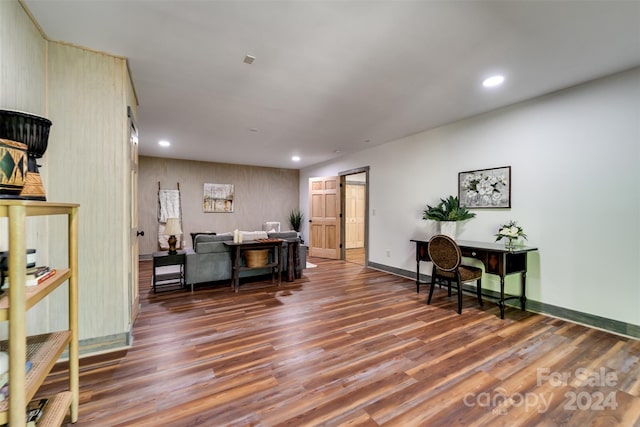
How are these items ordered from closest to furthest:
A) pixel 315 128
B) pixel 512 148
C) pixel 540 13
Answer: pixel 540 13 < pixel 512 148 < pixel 315 128

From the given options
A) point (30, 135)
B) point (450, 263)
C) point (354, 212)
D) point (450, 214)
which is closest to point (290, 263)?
point (450, 263)

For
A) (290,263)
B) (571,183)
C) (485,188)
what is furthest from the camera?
(290,263)

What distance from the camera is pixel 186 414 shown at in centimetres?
158

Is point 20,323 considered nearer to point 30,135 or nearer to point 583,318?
point 30,135

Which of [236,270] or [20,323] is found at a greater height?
[20,323]

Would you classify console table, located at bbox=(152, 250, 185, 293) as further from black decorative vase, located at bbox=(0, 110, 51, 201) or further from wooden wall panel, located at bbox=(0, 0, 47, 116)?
black decorative vase, located at bbox=(0, 110, 51, 201)

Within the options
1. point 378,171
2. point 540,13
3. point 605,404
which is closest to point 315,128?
point 378,171

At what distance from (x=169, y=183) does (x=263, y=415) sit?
667 cm

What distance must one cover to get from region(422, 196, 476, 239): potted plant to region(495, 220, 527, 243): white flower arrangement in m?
0.53

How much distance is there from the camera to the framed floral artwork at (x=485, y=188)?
3465 mm

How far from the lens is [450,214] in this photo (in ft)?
12.4

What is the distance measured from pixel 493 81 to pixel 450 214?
5.61 ft

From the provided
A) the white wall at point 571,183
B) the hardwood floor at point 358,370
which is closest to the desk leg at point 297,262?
the hardwood floor at point 358,370

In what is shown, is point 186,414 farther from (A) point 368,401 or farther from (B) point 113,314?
(B) point 113,314
